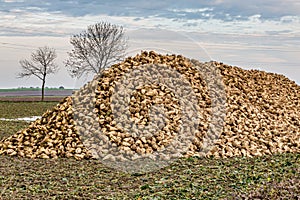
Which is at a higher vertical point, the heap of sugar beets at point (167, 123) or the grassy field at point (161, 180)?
the heap of sugar beets at point (167, 123)

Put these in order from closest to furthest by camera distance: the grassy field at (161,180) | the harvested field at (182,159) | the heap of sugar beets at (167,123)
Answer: the grassy field at (161,180)
the harvested field at (182,159)
the heap of sugar beets at (167,123)

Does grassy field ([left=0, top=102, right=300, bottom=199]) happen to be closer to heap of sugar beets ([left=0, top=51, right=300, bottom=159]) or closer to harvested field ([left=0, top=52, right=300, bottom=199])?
harvested field ([left=0, top=52, right=300, bottom=199])

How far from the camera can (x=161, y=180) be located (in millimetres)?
6305

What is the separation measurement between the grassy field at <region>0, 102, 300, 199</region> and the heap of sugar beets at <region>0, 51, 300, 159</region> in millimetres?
489

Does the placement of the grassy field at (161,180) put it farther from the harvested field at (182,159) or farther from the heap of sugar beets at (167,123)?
the heap of sugar beets at (167,123)

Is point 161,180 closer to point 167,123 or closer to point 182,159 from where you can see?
point 182,159

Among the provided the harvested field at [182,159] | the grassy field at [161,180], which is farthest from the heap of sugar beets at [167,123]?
the grassy field at [161,180]

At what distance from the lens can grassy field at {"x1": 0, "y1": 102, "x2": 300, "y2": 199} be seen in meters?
5.59

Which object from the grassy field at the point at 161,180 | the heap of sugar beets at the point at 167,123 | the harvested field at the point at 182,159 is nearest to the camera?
the grassy field at the point at 161,180

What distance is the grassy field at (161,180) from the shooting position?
559 cm

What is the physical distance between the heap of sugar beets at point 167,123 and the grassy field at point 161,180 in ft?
1.60

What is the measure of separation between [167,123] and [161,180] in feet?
7.49

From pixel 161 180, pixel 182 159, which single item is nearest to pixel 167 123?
pixel 182 159

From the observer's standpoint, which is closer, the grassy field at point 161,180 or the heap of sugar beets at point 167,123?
the grassy field at point 161,180
